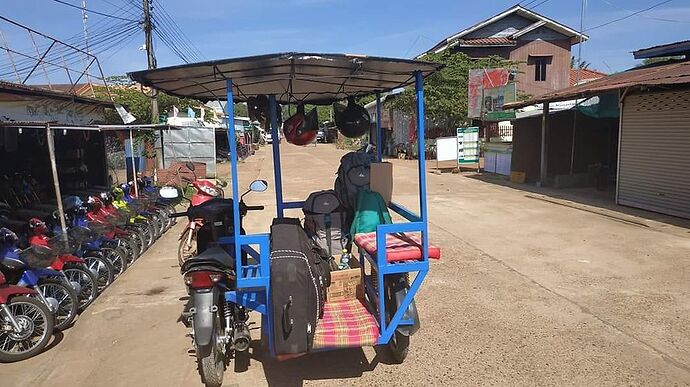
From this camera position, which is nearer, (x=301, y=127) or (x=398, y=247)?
(x=398, y=247)

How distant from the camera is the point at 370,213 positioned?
13.0 feet

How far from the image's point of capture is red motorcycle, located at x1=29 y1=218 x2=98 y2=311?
4.83 metres

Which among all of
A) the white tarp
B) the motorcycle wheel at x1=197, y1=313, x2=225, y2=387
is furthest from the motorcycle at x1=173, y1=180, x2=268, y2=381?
the white tarp

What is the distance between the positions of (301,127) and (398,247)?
176 cm

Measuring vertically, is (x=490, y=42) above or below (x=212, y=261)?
above

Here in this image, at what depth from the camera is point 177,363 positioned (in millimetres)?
3859

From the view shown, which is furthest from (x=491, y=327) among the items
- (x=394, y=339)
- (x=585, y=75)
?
(x=585, y=75)

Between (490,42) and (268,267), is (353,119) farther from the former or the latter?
(490,42)

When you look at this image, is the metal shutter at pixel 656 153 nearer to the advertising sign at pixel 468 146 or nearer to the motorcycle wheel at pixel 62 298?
the advertising sign at pixel 468 146

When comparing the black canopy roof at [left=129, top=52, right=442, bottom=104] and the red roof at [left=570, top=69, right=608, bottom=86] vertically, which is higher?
the red roof at [left=570, top=69, right=608, bottom=86]

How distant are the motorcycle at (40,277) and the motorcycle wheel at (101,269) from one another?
2.88 feet

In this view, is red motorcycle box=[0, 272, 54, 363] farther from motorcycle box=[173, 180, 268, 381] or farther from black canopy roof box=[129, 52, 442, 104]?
black canopy roof box=[129, 52, 442, 104]

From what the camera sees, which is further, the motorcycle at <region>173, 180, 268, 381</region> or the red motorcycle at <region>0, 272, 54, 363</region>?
the red motorcycle at <region>0, 272, 54, 363</region>

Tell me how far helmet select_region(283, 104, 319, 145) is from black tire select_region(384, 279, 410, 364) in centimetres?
172
